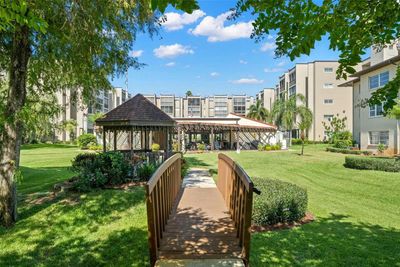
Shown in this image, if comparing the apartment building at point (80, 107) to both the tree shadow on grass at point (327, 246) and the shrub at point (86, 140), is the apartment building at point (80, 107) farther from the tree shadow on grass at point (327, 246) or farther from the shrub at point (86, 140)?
the tree shadow on grass at point (327, 246)

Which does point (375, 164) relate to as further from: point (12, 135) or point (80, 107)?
point (12, 135)

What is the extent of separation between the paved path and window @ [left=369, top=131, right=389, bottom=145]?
24025mm

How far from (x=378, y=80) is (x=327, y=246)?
2608cm

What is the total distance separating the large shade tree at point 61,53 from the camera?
7480 mm

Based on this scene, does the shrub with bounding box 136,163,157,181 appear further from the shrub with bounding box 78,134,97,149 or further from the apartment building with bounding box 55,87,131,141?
the shrub with bounding box 78,134,97,149

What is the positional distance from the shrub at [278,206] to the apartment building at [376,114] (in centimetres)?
2059

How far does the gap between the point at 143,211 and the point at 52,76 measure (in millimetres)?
5352

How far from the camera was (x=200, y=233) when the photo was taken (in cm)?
580

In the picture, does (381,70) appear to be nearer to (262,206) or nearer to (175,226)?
(262,206)

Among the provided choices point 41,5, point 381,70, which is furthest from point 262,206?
point 381,70

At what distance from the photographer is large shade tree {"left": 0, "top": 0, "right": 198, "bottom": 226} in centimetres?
748

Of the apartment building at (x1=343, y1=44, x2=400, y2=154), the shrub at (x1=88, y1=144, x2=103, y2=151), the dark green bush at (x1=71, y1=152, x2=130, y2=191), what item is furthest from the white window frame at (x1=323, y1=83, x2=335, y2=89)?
the dark green bush at (x1=71, y1=152, x2=130, y2=191)

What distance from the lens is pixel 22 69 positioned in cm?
770

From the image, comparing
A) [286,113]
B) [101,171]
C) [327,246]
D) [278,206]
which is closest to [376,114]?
[286,113]
